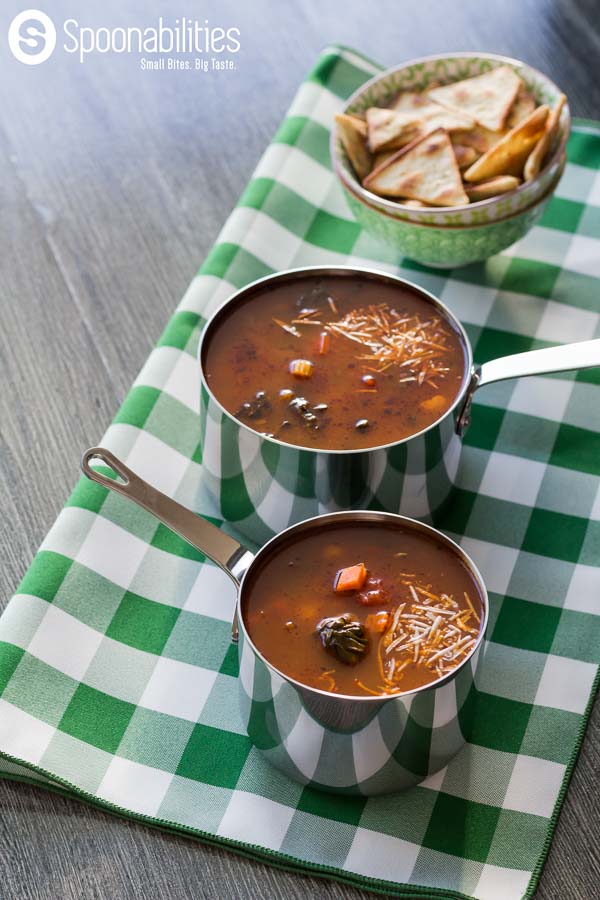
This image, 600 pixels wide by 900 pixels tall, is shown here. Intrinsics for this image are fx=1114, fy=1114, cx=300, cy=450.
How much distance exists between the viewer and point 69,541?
4.76ft

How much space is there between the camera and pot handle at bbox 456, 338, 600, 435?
141cm

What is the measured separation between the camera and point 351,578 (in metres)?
1.22

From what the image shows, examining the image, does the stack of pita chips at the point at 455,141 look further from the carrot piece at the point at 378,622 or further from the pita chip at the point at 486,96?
the carrot piece at the point at 378,622

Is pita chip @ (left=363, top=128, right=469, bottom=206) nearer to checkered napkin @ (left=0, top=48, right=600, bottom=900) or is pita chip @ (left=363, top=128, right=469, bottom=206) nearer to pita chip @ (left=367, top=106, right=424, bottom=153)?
pita chip @ (left=367, top=106, right=424, bottom=153)

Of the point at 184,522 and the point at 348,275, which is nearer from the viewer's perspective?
the point at 184,522

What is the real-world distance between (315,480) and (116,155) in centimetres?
102

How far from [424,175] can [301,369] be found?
17.3 inches

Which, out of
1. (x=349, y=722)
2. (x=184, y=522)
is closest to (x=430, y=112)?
(x=184, y=522)

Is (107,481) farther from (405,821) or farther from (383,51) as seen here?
(383,51)

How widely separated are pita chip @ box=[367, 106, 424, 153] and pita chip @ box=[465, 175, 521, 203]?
0.46ft

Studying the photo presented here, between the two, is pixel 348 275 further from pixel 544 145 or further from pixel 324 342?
pixel 544 145

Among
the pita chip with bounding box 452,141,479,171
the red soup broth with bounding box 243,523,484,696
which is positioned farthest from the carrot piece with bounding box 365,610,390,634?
the pita chip with bounding box 452,141,479,171

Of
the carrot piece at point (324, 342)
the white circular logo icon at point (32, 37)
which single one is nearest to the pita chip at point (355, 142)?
the carrot piece at point (324, 342)

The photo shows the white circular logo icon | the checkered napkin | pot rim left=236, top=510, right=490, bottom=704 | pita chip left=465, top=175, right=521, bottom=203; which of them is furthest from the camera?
the white circular logo icon
